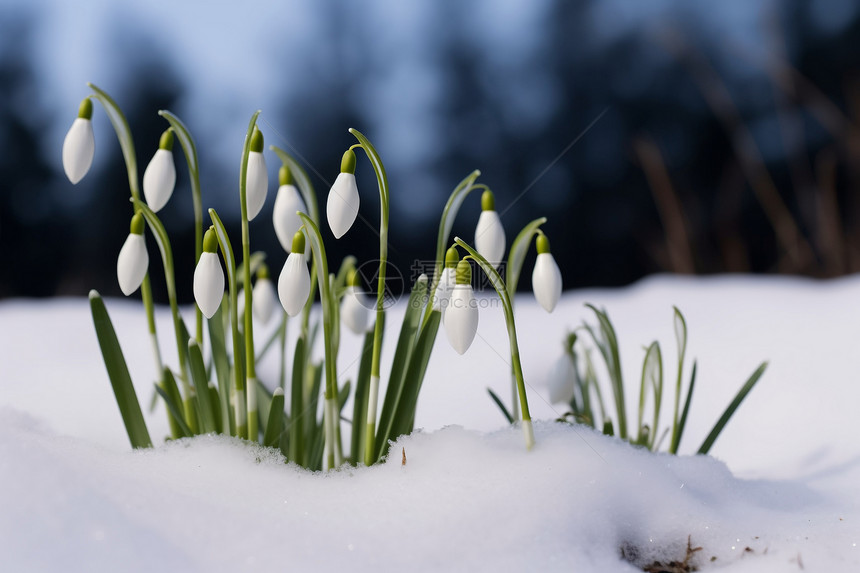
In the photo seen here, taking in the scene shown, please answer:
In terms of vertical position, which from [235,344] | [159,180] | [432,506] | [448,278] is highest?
[159,180]

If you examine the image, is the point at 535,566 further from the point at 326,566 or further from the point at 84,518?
the point at 84,518

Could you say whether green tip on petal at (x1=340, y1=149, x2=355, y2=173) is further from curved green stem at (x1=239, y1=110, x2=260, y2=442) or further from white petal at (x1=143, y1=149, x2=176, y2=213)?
white petal at (x1=143, y1=149, x2=176, y2=213)

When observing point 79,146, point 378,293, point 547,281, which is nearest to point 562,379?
point 547,281

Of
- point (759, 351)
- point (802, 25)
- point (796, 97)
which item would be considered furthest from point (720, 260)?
point (759, 351)

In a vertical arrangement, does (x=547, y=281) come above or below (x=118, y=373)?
above

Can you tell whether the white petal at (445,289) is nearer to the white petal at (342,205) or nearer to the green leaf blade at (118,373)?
the white petal at (342,205)

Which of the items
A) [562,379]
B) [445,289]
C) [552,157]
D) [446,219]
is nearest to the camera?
[445,289]

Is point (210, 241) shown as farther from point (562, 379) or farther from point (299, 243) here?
point (562, 379)

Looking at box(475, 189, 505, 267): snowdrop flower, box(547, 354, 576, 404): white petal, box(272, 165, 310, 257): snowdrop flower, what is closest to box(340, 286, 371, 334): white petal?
box(272, 165, 310, 257): snowdrop flower
